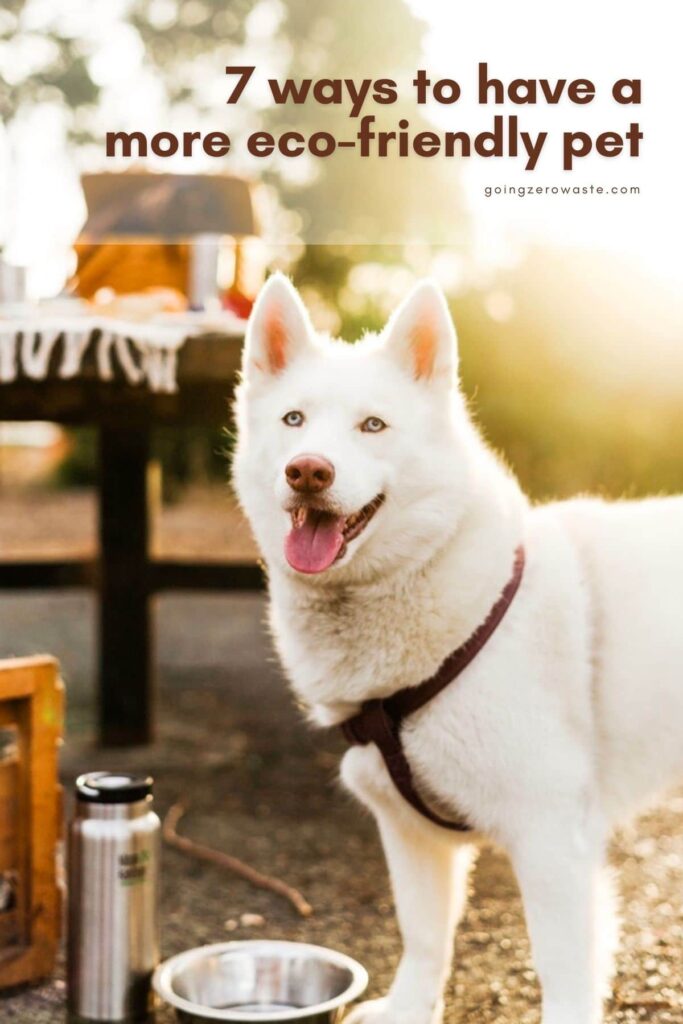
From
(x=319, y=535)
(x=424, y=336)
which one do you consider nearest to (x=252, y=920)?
(x=319, y=535)

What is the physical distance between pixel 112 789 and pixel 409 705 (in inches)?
27.6

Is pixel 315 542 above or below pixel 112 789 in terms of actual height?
above

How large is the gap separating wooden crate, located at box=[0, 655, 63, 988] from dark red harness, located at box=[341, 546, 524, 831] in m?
0.82

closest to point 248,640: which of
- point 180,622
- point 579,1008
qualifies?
point 180,622

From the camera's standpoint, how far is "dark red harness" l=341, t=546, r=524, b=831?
217 centimetres

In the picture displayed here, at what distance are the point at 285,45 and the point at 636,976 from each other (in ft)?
37.2

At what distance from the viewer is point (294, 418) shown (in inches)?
87.4

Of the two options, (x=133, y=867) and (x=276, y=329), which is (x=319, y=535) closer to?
(x=276, y=329)

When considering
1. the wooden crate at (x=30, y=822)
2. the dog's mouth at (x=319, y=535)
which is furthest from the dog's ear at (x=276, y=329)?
the wooden crate at (x=30, y=822)

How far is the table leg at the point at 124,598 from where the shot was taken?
4719 mm

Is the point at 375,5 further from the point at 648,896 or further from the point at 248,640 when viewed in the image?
the point at 648,896

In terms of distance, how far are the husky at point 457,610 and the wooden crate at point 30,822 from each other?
2.06 ft

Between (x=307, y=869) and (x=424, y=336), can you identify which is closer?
(x=424, y=336)

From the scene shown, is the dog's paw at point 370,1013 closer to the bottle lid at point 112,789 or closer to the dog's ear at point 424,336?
the bottle lid at point 112,789
